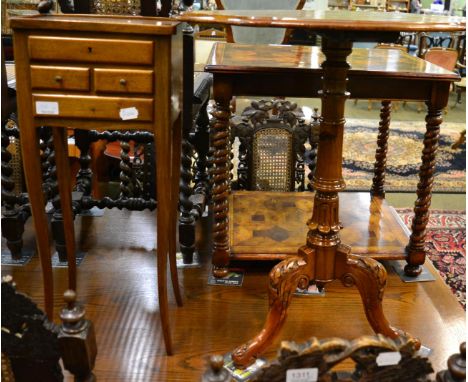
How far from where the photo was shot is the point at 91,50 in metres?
1.38

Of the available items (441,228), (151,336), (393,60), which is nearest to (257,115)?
(393,60)

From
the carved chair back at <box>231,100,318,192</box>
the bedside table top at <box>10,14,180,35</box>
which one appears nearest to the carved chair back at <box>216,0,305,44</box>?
the carved chair back at <box>231,100,318,192</box>

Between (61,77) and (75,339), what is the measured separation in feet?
2.43

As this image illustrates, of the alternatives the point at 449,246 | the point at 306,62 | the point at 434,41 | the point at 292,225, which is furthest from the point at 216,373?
the point at 434,41

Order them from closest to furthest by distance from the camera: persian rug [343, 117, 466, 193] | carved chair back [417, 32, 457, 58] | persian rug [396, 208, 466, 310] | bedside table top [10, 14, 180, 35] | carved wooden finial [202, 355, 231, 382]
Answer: carved wooden finial [202, 355, 231, 382] < bedside table top [10, 14, 180, 35] < persian rug [396, 208, 466, 310] < persian rug [343, 117, 466, 193] < carved chair back [417, 32, 457, 58]

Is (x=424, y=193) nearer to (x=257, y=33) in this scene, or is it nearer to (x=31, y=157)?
(x=31, y=157)

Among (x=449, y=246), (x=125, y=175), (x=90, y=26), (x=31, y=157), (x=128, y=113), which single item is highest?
(x=90, y=26)

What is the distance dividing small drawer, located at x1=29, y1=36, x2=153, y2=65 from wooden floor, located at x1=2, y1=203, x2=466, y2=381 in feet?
2.81

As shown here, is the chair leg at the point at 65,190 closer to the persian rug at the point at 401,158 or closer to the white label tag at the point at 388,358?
the white label tag at the point at 388,358

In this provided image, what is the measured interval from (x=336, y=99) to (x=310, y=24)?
Result: 37cm

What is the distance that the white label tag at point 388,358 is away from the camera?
0.91 metres

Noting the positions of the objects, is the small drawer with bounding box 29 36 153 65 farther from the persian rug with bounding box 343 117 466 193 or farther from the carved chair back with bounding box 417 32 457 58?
the carved chair back with bounding box 417 32 457 58

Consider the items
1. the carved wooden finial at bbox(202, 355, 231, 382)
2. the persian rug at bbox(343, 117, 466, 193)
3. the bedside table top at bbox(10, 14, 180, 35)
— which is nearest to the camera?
the carved wooden finial at bbox(202, 355, 231, 382)

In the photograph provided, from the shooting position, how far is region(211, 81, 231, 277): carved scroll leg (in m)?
1.78
